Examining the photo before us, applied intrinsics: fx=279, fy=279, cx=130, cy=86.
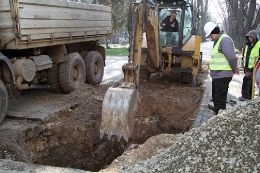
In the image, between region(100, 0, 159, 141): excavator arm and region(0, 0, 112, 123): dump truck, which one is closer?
region(100, 0, 159, 141): excavator arm

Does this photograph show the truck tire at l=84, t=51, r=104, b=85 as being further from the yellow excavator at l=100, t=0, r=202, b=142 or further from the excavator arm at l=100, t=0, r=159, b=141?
the excavator arm at l=100, t=0, r=159, b=141

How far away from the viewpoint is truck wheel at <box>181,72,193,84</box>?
9109mm

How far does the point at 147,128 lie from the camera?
255 inches

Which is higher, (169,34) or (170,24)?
(170,24)

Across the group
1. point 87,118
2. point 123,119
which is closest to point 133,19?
point 123,119

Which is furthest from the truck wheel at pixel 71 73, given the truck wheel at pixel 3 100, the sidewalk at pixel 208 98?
the sidewalk at pixel 208 98

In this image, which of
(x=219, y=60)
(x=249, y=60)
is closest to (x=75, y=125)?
(x=219, y=60)

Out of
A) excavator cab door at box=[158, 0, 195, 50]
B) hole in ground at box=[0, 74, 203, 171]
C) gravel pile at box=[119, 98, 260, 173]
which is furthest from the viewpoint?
excavator cab door at box=[158, 0, 195, 50]

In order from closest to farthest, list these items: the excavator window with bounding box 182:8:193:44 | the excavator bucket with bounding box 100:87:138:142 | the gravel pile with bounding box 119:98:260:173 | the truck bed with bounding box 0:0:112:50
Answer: the gravel pile with bounding box 119:98:260:173 → the excavator bucket with bounding box 100:87:138:142 → the truck bed with bounding box 0:0:112:50 → the excavator window with bounding box 182:8:193:44

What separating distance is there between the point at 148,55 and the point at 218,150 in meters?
4.97

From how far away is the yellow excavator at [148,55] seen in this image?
4.55m

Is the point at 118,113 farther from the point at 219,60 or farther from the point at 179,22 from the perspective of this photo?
the point at 179,22

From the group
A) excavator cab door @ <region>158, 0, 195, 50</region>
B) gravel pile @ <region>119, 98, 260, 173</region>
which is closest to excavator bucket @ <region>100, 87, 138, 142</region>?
gravel pile @ <region>119, 98, 260, 173</region>

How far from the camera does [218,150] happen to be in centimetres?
331
